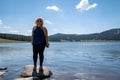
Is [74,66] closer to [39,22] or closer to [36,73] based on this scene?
[36,73]

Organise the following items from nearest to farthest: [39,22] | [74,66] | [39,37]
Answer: [39,22], [39,37], [74,66]

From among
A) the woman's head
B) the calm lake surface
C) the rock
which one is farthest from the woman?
the calm lake surface

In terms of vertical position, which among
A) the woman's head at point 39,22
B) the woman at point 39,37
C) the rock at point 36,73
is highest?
the woman's head at point 39,22

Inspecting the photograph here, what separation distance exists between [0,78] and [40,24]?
3.63 metres

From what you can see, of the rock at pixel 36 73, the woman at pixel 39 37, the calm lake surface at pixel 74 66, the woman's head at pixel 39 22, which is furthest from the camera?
the calm lake surface at pixel 74 66

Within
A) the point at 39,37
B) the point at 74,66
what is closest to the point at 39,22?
the point at 39,37

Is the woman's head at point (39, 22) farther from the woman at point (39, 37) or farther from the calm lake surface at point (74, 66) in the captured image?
the calm lake surface at point (74, 66)

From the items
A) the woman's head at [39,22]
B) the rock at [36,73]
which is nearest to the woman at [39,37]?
the woman's head at [39,22]

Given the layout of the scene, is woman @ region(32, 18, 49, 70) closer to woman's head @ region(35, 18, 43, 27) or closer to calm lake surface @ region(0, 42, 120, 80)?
woman's head @ region(35, 18, 43, 27)

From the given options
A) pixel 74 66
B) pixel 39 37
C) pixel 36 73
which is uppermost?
pixel 39 37

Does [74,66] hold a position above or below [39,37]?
below

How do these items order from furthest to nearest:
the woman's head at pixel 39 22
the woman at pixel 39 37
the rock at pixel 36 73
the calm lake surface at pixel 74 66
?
the calm lake surface at pixel 74 66
the woman at pixel 39 37
the woman's head at pixel 39 22
the rock at pixel 36 73

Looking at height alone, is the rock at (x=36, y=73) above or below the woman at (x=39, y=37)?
below

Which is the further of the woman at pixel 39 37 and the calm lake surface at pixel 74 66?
the calm lake surface at pixel 74 66
